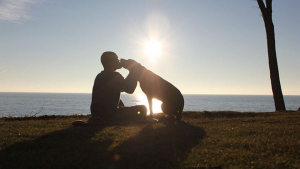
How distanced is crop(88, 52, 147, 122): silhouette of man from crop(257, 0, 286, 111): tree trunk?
9.87 metres

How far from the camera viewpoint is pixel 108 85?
23.5 feet

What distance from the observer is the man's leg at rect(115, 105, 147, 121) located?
782 centimetres

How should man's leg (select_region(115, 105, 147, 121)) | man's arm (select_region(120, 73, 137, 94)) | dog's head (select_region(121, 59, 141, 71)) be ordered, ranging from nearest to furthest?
man's arm (select_region(120, 73, 137, 94)) < man's leg (select_region(115, 105, 147, 121)) < dog's head (select_region(121, 59, 141, 71))

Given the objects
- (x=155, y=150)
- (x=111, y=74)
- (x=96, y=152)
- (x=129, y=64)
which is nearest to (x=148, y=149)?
(x=155, y=150)

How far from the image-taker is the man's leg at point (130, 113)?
7.82 m

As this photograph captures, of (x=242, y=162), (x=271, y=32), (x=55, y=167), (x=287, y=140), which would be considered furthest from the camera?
(x=271, y=32)

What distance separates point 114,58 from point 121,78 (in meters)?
0.65

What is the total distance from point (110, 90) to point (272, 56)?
10999mm

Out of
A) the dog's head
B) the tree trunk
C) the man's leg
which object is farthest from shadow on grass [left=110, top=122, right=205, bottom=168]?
the tree trunk

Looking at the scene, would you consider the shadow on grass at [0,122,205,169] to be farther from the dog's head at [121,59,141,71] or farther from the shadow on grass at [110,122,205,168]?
the dog's head at [121,59,141,71]

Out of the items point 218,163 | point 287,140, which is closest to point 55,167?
point 218,163

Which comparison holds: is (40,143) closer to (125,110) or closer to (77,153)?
(77,153)

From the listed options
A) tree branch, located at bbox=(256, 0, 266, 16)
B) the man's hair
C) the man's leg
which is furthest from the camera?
tree branch, located at bbox=(256, 0, 266, 16)

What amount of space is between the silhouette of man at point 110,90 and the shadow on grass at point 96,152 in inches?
62.8
